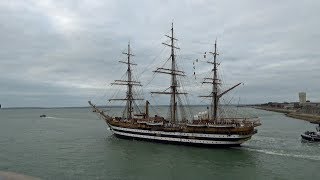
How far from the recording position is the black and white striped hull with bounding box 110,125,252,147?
182 feet

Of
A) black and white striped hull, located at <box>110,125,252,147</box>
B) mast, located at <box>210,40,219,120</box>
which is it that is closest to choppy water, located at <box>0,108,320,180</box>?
black and white striped hull, located at <box>110,125,252,147</box>

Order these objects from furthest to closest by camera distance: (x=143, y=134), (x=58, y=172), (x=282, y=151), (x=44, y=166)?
(x=143, y=134), (x=282, y=151), (x=44, y=166), (x=58, y=172)

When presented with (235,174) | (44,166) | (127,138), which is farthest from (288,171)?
(127,138)

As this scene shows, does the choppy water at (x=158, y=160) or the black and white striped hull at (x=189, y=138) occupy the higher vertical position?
the black and white striped hull at (x=189, y=138)

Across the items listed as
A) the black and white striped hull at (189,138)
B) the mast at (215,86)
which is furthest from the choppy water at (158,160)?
the mast at (215,86)

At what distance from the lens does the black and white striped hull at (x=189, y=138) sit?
55.3 metres

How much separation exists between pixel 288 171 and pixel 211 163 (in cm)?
895

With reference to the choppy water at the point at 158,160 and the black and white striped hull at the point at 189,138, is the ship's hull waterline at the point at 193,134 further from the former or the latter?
the choppy water at the point at 158,160

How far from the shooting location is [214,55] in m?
65.0

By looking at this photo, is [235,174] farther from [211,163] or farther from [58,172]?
[58,172]

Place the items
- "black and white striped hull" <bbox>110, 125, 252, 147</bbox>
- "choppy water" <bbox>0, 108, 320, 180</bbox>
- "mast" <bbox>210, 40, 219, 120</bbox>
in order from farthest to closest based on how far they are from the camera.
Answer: "mast" <bbox>210, 40, 219, 120</bbox> → "black and white striped hull" <bbox>110, 125, 252, 147</bbox> → "choppy water" <bbox>0, 108, 320, 180</bbox>

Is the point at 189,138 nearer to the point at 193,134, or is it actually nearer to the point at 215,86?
the point at 193,134

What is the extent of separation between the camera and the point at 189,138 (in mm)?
57531

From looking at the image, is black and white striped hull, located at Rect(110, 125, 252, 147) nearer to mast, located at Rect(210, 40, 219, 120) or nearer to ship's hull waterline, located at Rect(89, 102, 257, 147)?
ship's hull waterline, located at Rect(89, 102, 257, 147)
